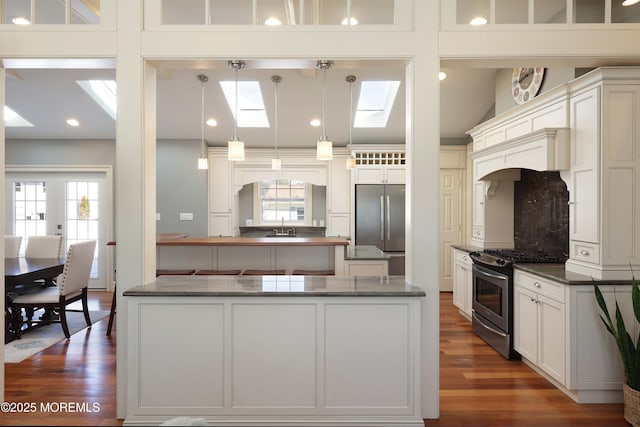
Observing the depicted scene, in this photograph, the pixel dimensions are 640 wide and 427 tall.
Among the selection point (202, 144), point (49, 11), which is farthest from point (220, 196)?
point (49, 11)

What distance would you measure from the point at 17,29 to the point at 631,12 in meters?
4.31

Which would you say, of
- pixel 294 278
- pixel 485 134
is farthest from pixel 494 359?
pixel 485 134

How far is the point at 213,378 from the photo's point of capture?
6.91 ft

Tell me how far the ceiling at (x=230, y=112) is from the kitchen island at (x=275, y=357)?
273 cm

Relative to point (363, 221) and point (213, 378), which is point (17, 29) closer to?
point (213, 378)

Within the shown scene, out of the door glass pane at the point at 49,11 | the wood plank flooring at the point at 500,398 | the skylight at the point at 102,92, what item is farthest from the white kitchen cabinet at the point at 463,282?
the skylight at the point at 102,92

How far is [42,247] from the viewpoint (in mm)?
4578

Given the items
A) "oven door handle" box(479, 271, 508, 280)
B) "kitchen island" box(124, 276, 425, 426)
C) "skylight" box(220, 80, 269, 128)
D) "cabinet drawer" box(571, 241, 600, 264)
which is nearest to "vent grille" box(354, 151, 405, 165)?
"skylight" box(220, 80, 269, 128)

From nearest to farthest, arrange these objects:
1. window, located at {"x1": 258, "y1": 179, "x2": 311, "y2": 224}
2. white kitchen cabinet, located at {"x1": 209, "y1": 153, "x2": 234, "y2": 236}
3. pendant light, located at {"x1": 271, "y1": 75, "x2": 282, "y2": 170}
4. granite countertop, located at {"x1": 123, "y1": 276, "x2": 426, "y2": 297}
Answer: granite countertop, located at {"x1": 123, "y1": 276, "x2": 426, "y2": 297} → pendant light, located at {"x1": 271, "y1": 75, "x2": 282, "y2": 170} → white kitchen cabinet, located at {"x1": 209, "y1": 153, "x2": 234, "y2": 236} → window, located at {"x1": 258, "y1": 179, "x2": 311, "y2": 224}

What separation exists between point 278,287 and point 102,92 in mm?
4605

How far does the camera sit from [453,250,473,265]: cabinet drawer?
163 inches

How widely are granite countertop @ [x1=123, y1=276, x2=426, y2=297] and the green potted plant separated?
4.29 ft

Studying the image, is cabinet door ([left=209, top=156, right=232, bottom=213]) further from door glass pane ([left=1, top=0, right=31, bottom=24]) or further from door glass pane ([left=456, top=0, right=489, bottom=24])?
door glass pane ([left=456, top=0, right=489, bottom=24])

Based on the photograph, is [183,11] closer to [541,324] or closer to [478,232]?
[478,232]
